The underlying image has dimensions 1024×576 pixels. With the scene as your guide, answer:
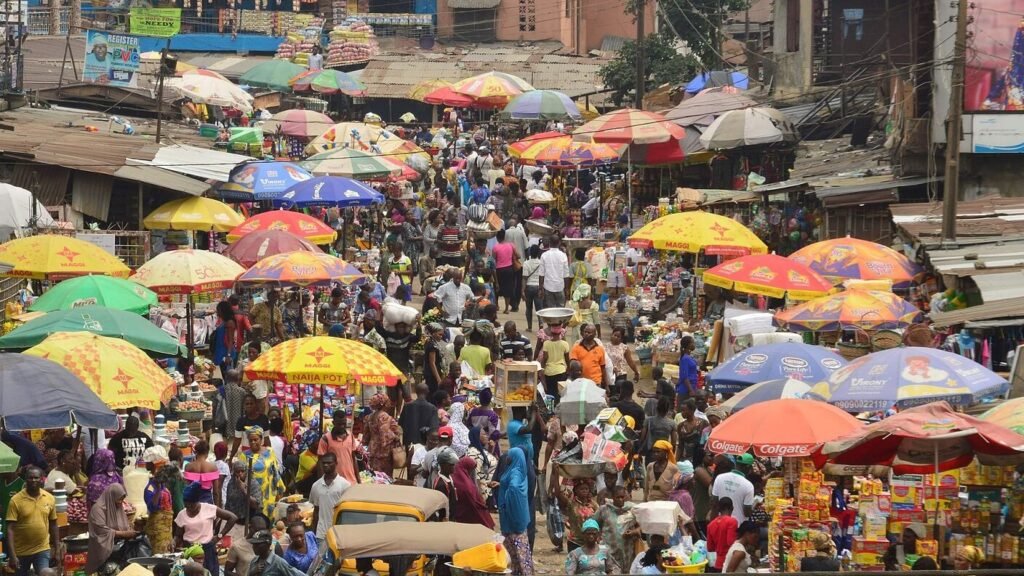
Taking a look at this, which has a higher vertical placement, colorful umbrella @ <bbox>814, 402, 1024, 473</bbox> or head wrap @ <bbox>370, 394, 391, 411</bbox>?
colorful umbrella @ <bbox>814, 402, 1024, 473</bbox>

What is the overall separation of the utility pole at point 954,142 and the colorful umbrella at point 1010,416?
6.95 m

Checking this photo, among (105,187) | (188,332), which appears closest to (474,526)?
(188,332)

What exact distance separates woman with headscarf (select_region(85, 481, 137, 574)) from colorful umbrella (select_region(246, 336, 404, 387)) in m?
2.32

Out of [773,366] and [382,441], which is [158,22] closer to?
[382,441]

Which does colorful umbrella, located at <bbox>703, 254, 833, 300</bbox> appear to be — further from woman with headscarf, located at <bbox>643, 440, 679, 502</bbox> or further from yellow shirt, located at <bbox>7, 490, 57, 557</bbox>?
yellow shirt, located at <bbox>7, 490, 57, 557</bbox>

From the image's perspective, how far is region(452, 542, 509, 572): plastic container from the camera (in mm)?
10297

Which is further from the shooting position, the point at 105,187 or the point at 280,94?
the point at 280,94

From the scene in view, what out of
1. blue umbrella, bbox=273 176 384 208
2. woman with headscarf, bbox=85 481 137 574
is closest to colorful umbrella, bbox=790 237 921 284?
blue umbrella, bbox=273 176 384 208

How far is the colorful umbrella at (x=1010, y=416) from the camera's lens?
10984 mm

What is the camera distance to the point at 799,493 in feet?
39.3

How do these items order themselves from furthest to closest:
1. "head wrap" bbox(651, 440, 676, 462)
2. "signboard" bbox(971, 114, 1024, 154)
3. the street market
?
"signboard" bbox(971, 114, 1024, 154) → "head wrap" bbox(651, 440, 676, 462) → the street market

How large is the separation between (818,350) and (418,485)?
4.08m

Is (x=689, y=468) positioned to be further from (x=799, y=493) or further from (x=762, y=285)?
(x=762, y=285)

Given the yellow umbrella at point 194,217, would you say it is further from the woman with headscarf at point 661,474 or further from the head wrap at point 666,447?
the woman with headscarf at point 661,474
